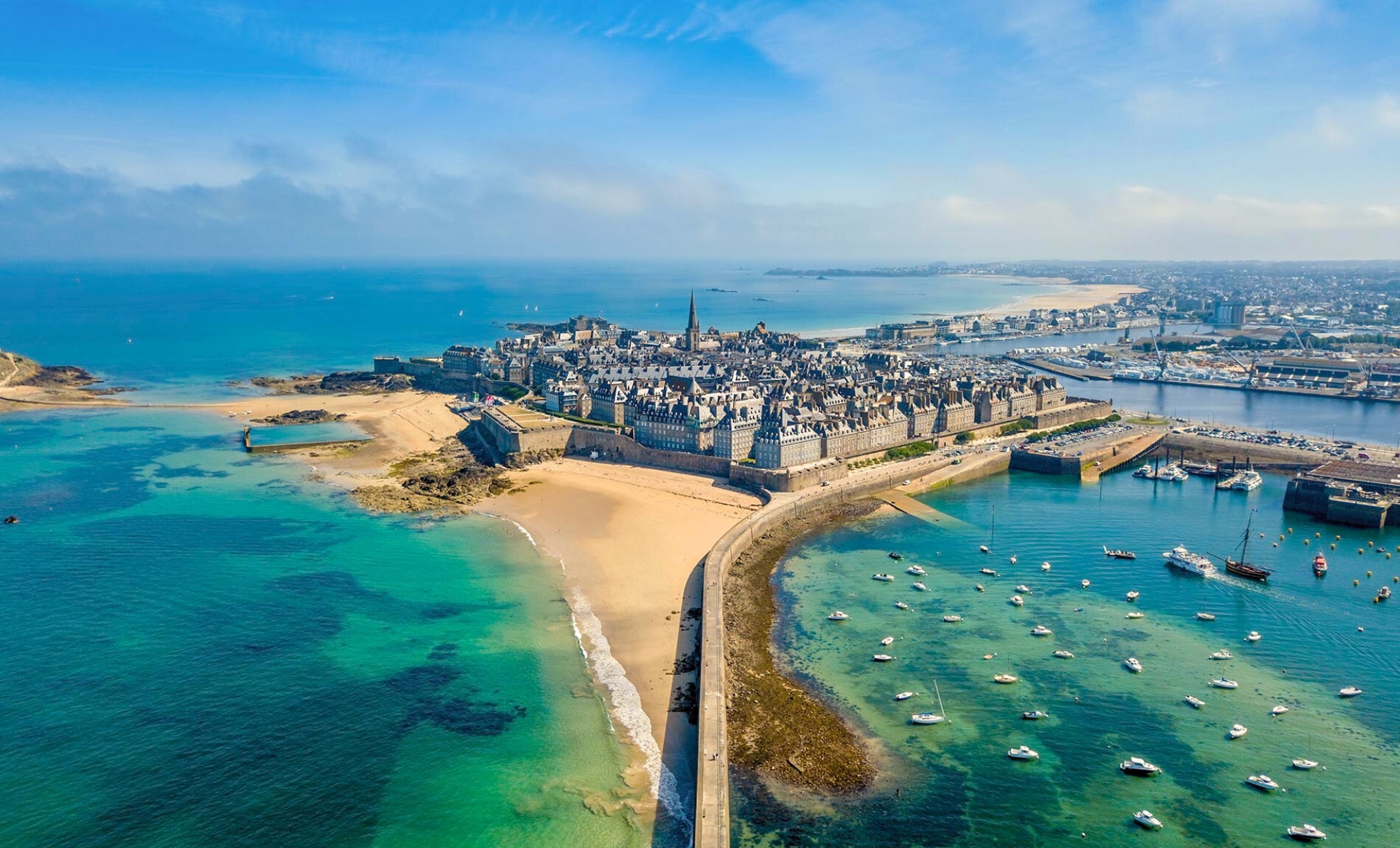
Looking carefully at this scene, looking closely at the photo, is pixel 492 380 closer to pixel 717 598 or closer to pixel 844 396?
pixel 844 396

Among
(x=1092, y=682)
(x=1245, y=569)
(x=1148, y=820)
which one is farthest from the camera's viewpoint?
(x=1245, y=569)

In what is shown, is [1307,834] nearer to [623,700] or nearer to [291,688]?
[623,700]

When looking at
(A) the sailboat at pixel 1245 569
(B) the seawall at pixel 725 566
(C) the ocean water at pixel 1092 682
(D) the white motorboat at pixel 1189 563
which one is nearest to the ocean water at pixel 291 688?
(B) the seawall at pixel 725 566

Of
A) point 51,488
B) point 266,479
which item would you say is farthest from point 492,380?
point 51,488

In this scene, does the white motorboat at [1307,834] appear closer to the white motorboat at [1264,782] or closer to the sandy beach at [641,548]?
the white motorboat at [1264,782]

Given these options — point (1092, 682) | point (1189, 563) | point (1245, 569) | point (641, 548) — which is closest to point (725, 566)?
point (641, 548)
